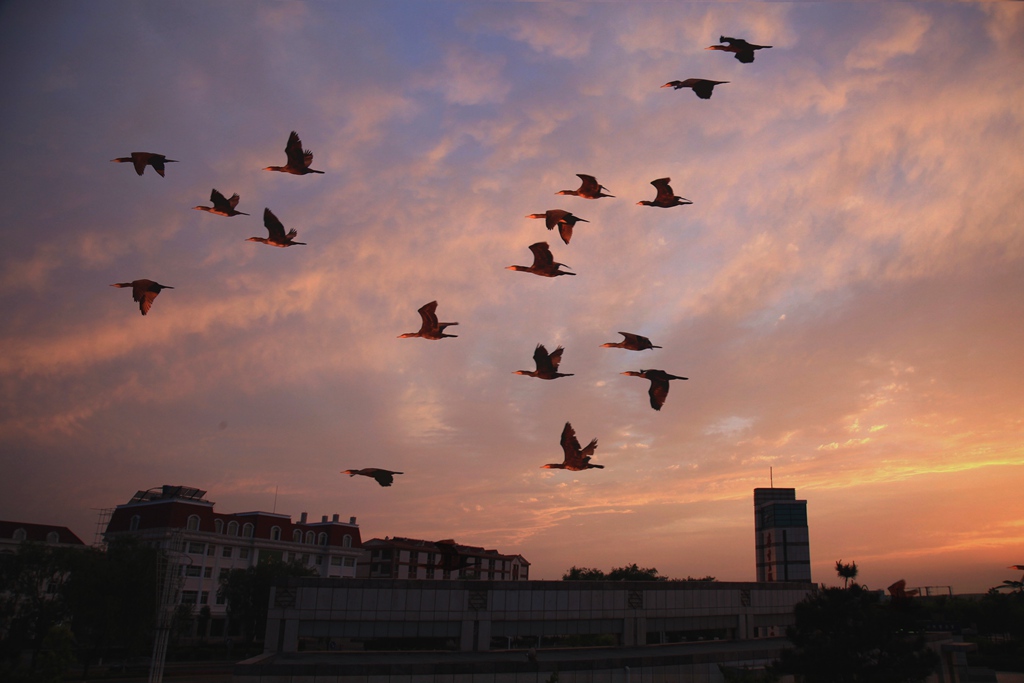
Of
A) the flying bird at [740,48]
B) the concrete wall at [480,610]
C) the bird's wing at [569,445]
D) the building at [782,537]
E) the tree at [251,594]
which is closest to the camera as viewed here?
the flying bird at [740,48]

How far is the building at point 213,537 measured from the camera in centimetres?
7481

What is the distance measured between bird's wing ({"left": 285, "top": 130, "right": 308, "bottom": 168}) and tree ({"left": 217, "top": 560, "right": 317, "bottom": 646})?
5860 centimetres

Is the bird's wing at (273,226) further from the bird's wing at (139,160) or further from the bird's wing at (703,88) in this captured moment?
the bird's wing at (703,88)

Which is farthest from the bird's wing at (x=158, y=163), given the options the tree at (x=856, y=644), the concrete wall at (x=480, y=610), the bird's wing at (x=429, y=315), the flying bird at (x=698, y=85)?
the tree at (x=856, y=644)

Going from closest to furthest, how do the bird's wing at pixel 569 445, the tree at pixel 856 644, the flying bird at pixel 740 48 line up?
the flying bird at pixel 740 48 → the bird's wing at pixel 569 445 → the tree at pixel 856 644

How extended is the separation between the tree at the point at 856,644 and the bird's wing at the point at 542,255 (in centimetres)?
1809

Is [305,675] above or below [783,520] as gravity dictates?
below

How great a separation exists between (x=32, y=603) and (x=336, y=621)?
1307 inches

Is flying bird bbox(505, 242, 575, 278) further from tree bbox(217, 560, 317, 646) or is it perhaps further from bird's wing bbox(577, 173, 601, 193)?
tree bbox(217, 560, 317, 646)

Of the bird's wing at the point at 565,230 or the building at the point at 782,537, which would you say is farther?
the building at the point at 782,537

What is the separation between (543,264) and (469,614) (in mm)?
22288

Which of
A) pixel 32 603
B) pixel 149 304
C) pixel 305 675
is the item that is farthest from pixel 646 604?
pixel 32 603

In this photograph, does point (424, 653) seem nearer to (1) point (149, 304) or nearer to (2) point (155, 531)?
(1) point (149, 304)

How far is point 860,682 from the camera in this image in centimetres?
2430
